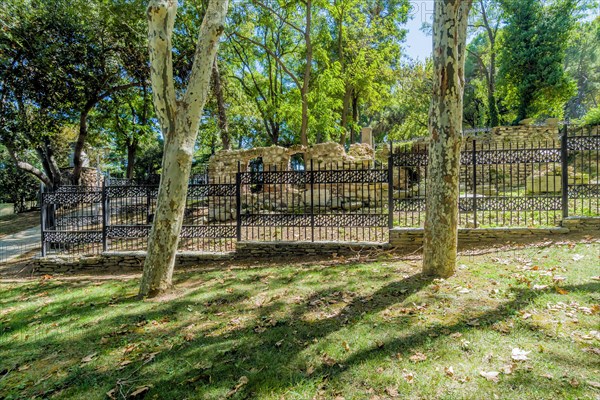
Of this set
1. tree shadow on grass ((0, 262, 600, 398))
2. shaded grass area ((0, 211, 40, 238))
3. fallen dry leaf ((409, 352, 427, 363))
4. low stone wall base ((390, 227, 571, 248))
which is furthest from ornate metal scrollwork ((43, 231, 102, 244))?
fallen dry leaf ((409, 352, 427, 363))

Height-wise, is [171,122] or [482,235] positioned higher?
[171,122]

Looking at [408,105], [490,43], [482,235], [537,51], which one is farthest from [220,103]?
[490,43]

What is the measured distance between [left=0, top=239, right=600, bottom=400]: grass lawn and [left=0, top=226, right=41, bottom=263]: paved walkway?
234 inches

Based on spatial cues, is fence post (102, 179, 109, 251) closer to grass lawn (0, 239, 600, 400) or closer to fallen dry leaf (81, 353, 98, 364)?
grass lawn (0, 239, 600, 400)

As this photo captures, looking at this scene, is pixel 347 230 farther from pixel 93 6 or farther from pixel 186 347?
pixel 93 6

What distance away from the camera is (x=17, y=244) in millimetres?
11242

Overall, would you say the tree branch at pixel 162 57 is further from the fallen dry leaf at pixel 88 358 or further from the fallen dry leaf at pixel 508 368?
the fallen dry leaf at pixel 508 368

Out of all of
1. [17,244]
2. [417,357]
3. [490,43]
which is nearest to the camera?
[417,357]

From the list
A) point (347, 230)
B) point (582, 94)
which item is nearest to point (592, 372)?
point (347, 230)

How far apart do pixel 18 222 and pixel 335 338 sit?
18787mm

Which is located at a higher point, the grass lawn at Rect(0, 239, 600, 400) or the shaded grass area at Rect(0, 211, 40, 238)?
the shaded grass area at Rect(0, 211, 40, 238)

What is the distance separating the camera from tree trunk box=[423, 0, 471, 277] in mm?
4461

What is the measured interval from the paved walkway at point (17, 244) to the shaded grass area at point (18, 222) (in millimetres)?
748

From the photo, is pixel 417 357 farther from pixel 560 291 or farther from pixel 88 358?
pixel 88 358
